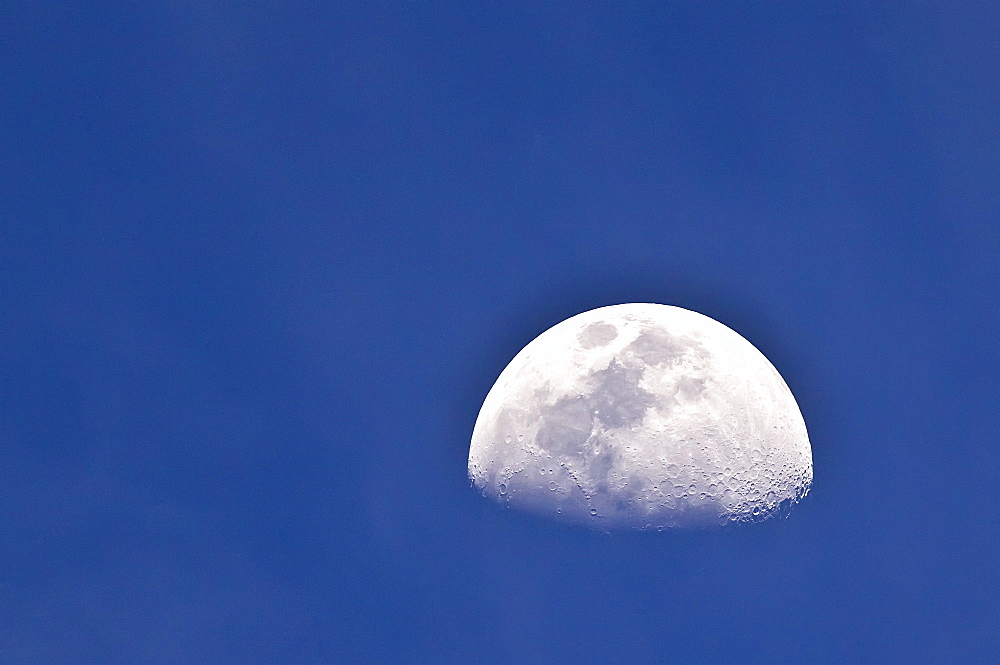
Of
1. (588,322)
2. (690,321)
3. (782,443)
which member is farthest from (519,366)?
(782,443)

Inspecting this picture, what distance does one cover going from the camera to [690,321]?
115 feet

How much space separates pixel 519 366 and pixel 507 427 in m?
2.32

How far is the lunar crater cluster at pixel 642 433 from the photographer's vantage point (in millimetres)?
31094

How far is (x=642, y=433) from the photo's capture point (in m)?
31.4

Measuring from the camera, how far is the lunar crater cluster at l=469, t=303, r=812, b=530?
102 ft

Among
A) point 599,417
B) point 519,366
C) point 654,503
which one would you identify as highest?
point 519,366

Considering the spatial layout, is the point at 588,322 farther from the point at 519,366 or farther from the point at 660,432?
the point at 660,432

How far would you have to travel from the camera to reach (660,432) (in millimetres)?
31469

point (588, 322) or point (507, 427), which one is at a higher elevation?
point (588, 322)

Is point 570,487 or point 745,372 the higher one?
point 745,372

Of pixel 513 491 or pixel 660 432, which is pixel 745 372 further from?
pixel 513 491

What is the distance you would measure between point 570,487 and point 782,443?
5.46 m

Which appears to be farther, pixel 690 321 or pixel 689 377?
pixel 690 321

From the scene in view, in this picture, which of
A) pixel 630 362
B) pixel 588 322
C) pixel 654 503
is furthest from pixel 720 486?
pixel 588 322
